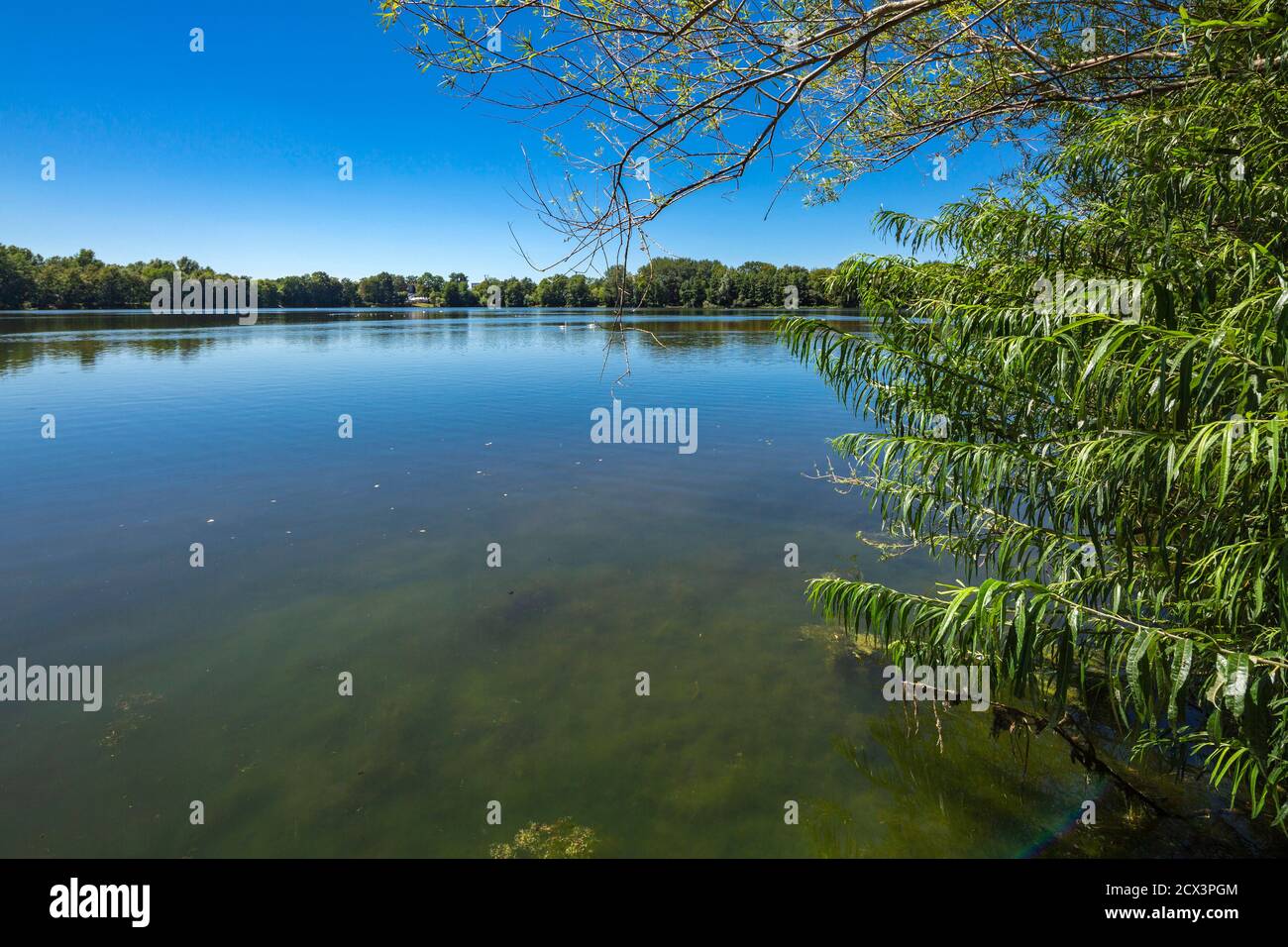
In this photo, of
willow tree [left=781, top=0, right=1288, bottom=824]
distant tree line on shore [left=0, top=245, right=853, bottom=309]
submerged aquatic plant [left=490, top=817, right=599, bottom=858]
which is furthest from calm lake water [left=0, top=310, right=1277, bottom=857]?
distant tree line on shore [left=0, top=245, right=853, bottom=309]

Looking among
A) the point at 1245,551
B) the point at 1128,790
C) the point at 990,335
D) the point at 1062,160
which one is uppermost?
the point at 1062,160

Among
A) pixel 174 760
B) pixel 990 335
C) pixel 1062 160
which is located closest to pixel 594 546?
pixel 174 760

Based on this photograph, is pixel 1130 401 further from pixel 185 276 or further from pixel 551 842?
pixel 185 276

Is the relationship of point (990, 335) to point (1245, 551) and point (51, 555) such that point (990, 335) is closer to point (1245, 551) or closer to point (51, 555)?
point (1245, 551)

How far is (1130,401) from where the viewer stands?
12.6 feet

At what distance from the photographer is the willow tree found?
319 centimetres

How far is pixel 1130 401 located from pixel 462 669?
22.8ft

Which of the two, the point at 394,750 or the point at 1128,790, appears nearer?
the point at 1128,790

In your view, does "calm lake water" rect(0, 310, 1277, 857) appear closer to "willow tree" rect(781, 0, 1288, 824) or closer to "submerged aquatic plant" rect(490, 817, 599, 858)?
"submerged aquatic plant" rect(490, 817, 599, 858)

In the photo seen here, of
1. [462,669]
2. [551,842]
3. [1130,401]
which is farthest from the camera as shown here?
[462,669]

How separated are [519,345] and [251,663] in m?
46.8


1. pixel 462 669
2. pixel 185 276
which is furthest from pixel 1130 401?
pixel 185 276

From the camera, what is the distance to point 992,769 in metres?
5.99

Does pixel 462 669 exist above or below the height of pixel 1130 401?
below
